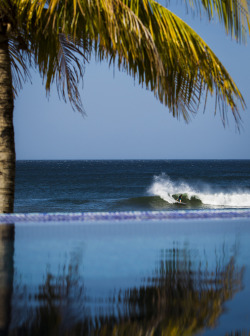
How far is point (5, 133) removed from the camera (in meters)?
4.71

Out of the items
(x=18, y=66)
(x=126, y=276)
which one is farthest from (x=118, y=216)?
(x=18, y=66)

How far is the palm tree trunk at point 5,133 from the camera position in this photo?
468 centimetres

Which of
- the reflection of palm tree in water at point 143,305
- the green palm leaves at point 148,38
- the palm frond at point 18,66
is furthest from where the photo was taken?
the palm frond at point 18,66

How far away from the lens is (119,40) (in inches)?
161

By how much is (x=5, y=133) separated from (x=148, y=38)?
66.1 inches

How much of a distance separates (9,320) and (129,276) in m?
0.91

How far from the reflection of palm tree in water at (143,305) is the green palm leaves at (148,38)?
1.73m

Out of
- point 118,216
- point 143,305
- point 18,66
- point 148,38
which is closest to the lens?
point 143,305

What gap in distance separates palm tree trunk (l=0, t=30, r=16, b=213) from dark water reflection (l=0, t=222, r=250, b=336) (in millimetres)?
736

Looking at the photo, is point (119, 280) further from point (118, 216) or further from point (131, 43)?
point (131, 43)

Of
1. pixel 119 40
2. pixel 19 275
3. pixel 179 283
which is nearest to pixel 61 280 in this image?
pixel 19 275

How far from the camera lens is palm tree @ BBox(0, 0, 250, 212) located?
13.3ft

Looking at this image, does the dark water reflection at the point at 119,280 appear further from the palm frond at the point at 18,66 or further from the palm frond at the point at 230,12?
the palm frond at the point at 18,66

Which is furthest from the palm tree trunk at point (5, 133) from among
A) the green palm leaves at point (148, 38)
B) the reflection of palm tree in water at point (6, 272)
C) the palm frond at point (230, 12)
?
the palm frond at point (230, 12)
